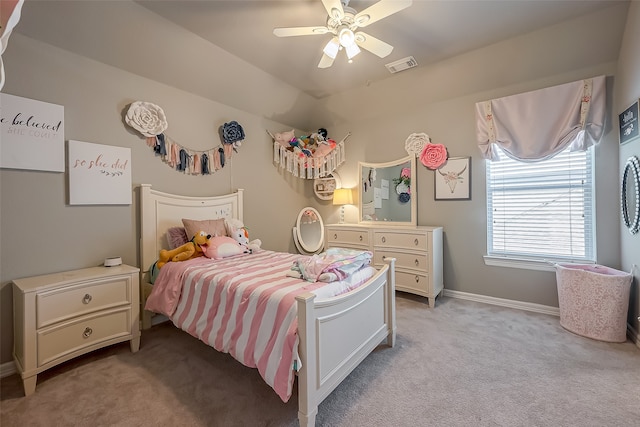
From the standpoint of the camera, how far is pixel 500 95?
309 centimetres

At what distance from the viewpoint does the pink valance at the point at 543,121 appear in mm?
2605

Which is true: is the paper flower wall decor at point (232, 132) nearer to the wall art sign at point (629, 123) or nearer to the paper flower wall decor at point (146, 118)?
the paper flower wall decor at point (146, 118)

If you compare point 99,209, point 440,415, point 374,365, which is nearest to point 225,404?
point 374,365

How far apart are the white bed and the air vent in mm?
2182

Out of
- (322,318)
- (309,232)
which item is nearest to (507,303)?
(322,318)

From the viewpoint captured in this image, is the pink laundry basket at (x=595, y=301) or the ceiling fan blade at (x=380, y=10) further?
the pink laundry basket at (x=595, y=301)

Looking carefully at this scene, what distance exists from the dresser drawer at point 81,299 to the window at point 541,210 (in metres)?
3.70

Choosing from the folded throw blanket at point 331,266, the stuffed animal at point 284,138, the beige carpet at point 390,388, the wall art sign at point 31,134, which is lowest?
the beige carpet at point 390,388

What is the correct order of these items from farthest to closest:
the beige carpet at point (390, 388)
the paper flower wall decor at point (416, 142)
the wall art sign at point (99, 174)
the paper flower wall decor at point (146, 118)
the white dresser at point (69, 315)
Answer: the paper flower wall decor at point (416, 142) → the paper flower wall decor at point (146, 118) → the wall art sign at point (99, 174) → the white dresser at point (69, 315) → the beige carpet at point (390, 388)

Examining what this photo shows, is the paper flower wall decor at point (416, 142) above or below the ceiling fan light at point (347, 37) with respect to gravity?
below

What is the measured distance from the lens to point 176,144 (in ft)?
9.91

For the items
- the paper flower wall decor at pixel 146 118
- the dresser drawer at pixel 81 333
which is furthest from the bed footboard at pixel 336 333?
the paper flower wall decor at pixel 146 118

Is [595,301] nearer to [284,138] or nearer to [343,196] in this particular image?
[343,196]

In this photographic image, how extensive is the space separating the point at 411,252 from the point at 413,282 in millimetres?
354
